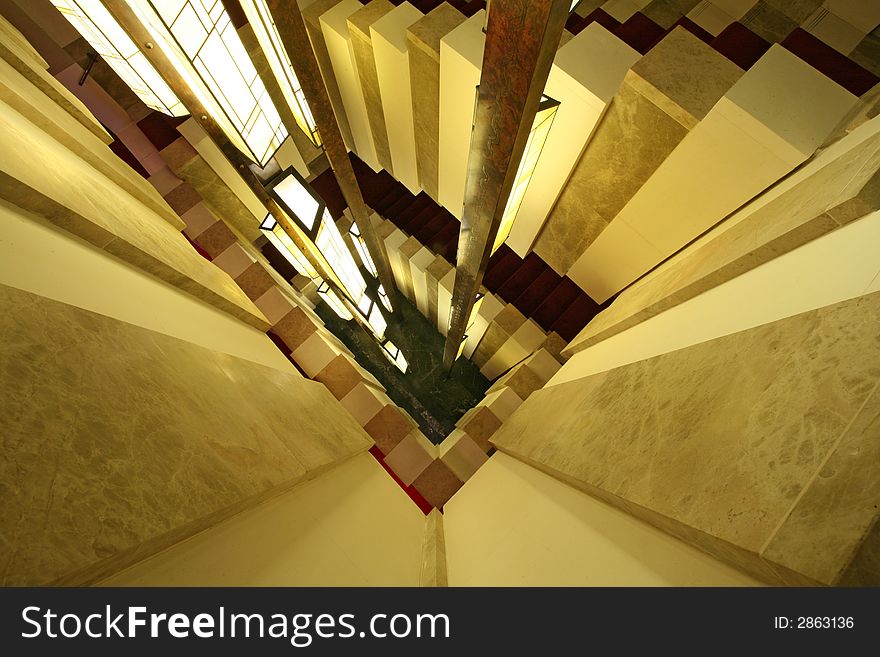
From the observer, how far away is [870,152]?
4.96ft

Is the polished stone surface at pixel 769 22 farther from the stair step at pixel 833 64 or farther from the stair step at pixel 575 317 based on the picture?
the stair step at pixel 575 317

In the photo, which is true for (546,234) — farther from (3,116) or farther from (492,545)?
(3,116)

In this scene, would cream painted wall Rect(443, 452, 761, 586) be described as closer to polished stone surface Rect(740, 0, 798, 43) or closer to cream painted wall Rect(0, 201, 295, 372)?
cream painted wall Rect(0, 201, 295, 372)

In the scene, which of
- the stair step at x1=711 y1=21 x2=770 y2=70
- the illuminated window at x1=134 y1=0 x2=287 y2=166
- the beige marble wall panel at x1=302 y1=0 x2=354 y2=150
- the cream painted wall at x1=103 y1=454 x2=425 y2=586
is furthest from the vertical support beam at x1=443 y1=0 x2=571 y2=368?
the stair step at x1=711 y1=21 x2=770 y2=70

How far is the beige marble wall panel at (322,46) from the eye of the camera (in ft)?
14.6

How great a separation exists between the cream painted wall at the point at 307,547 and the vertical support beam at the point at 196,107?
203 cm

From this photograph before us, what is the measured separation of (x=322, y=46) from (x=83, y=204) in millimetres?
4431

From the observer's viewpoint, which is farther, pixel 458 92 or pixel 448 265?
pixel 448 265

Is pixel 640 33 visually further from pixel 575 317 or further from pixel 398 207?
pixel 398 207

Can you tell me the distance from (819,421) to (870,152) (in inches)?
56.9

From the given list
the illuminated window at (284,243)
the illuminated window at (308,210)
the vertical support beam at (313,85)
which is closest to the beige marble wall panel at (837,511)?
the vertical support beam at (313,85)

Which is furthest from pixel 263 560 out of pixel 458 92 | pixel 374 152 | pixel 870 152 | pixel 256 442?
pixel 374 152

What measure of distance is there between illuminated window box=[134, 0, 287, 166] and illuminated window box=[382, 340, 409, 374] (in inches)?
135

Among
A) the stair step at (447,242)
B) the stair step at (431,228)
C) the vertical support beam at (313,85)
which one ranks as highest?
the stair step at (431,228)
